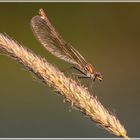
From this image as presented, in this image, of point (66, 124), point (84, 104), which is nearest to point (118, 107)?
point (66, 124)

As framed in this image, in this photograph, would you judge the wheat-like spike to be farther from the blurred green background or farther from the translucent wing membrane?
the blurred green background

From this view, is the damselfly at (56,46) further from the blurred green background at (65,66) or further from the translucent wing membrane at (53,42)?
the blurred green background at (65,66)

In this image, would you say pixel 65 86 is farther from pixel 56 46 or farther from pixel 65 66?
pixel 65 66

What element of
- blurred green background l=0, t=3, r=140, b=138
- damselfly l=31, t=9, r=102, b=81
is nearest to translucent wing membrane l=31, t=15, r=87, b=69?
damselfly l=31, t=9, r=102, b=81

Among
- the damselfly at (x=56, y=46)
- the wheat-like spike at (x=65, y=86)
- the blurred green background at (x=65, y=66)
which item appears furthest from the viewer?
the blurred green background at (x=65, y=66)

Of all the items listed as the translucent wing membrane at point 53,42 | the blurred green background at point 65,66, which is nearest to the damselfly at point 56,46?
the translucent wing membrane at point 53,42

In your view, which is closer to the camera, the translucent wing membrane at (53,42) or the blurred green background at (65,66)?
the translucent wing membrane at (53,42)

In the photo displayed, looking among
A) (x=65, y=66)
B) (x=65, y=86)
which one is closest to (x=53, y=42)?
(x=65, y=86)

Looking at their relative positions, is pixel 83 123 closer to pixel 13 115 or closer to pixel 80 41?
pixel 13 115
